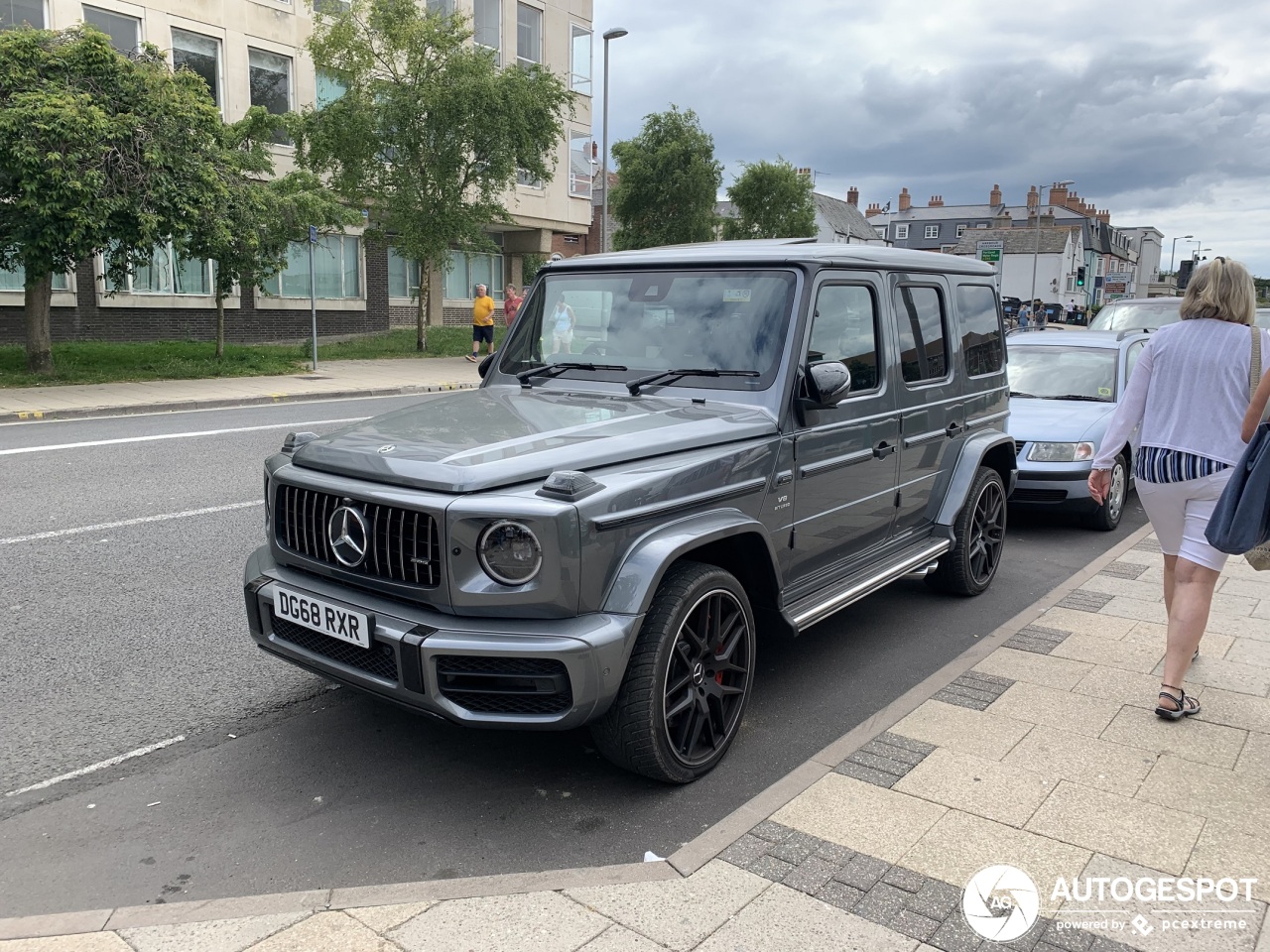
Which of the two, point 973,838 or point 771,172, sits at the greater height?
point 771,172

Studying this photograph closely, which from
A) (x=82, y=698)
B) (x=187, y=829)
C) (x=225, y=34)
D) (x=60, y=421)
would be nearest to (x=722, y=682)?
(x=187, y=829)

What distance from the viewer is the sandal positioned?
4.17 meters

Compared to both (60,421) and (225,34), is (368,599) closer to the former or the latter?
(60,421)

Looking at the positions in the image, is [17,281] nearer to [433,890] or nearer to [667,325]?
[667,325]

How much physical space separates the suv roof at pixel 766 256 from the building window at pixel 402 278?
92.3 ft

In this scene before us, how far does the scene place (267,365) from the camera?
2100 cm

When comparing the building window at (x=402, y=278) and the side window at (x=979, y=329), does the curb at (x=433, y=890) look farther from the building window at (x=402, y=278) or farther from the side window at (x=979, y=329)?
the building window at (x=402, y=278)

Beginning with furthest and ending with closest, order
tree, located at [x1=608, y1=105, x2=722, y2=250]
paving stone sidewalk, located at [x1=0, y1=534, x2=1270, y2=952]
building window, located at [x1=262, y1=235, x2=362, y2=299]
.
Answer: tree, located at [x1=608, y1=105, x2=722, y2=250] < building window, located at [x1=262, y1=235, x2=362, y2=299] < paving stone sidewalk, located at [x1=0, y1=534, x2=1270, y2=952]

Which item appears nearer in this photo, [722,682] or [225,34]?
[722,682]

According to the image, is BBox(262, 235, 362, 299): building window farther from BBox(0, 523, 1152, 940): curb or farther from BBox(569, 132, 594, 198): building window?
BBox(0, 523, 1152, 940): curb

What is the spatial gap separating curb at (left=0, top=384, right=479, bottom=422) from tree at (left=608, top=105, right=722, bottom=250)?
2237cm

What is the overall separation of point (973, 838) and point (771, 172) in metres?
44.4

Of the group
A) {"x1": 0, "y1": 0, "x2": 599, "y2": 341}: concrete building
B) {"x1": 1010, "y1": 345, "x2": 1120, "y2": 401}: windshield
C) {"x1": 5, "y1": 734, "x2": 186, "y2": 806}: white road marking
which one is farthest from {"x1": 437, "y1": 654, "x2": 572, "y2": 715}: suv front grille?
{"x1": 0, "y1": 0, "x2": 599, "y2": 341}: concrete building

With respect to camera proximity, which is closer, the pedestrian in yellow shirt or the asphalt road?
the asphalt road
